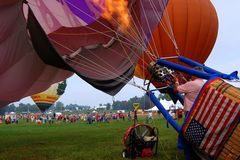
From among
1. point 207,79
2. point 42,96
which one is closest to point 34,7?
point 207,79

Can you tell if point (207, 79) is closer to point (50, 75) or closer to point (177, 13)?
point (50, 75)

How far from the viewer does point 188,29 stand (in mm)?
12375

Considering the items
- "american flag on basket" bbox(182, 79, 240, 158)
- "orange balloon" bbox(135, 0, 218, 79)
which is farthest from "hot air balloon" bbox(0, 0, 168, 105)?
"orange balloon" bbox(135, 0, 218, 79)

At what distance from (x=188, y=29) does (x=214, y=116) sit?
8.43m

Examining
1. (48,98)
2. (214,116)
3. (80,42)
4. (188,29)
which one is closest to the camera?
(214,116)

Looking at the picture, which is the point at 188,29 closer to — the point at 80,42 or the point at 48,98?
the point at 80,42

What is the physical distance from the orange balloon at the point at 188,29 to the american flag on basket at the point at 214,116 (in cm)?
708

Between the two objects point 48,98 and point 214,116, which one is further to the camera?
point 48,98

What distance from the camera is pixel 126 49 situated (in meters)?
7.96

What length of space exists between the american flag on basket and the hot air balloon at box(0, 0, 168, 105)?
86.4 inches

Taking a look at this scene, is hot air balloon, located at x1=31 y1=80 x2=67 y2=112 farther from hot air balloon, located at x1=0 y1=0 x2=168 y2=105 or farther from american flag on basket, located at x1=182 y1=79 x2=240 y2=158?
american flag on basket, located at x1=182 y1=79 x2=240 y2=158

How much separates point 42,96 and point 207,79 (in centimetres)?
2494

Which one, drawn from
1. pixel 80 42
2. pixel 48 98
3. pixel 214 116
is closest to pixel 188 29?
pixel 80 42

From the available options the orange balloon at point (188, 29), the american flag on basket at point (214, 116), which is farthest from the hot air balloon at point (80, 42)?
the orange balloon at point (188, 29)
